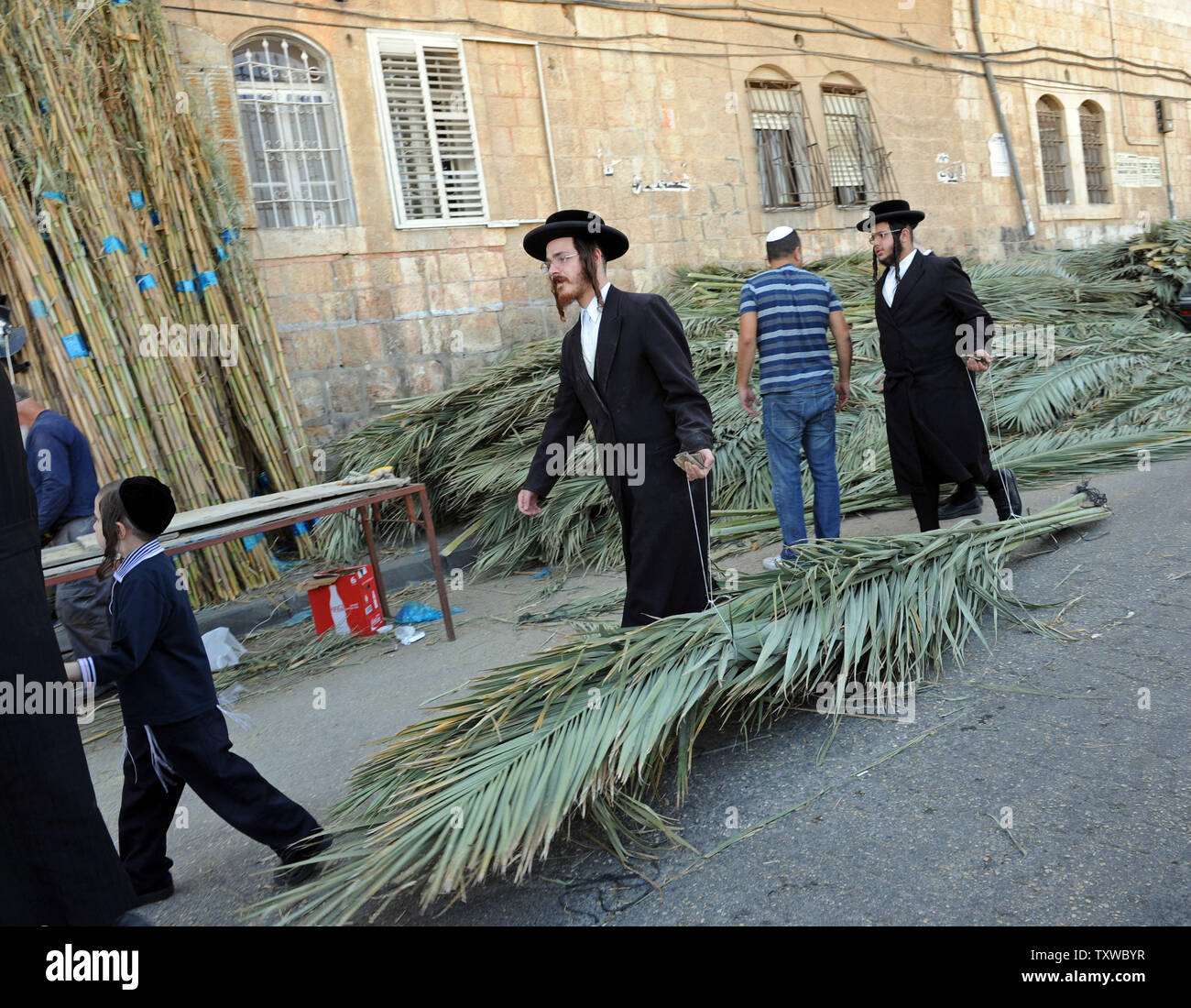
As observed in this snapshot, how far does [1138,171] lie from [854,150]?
8.20 meters

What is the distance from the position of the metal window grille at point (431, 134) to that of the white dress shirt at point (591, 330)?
18.8ft

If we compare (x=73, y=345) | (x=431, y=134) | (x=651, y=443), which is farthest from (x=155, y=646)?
(x=431, y=134)

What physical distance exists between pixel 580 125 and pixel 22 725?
921cm

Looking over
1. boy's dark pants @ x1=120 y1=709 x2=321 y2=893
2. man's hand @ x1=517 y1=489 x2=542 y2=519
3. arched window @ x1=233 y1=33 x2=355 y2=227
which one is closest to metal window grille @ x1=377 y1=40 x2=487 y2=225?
arched window @ x1=233 y1=33 x2=355 y2=227

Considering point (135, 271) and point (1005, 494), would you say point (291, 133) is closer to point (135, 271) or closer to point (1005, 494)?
point (135, 271)

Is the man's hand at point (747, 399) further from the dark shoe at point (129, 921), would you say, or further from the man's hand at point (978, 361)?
the dark shoe at point (129, 921)

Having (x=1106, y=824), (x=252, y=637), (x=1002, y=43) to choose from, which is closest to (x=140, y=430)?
(x=252, y=637)

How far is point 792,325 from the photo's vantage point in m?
5.12

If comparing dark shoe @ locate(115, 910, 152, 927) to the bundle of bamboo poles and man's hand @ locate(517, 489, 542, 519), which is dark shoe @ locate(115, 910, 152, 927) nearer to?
man's hand @ locate(517, 489, 542, 519)

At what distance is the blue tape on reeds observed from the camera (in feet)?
19.5

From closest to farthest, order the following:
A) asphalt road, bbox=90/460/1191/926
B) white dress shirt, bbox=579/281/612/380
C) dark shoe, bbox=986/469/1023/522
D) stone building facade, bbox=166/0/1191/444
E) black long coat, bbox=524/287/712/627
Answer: asphalt road, bbox=90/460/1191/926 → black long coat, bbox=524/287/712/627 → white dress shirt, bbox=579/281/612/380 → dark shoe, bbox=986/469/1023/522 → stone building facade, bbox=166/0/1191/444

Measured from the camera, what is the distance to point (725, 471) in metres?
6.70

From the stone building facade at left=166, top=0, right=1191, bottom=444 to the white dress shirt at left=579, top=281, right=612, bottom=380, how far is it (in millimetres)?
5130
